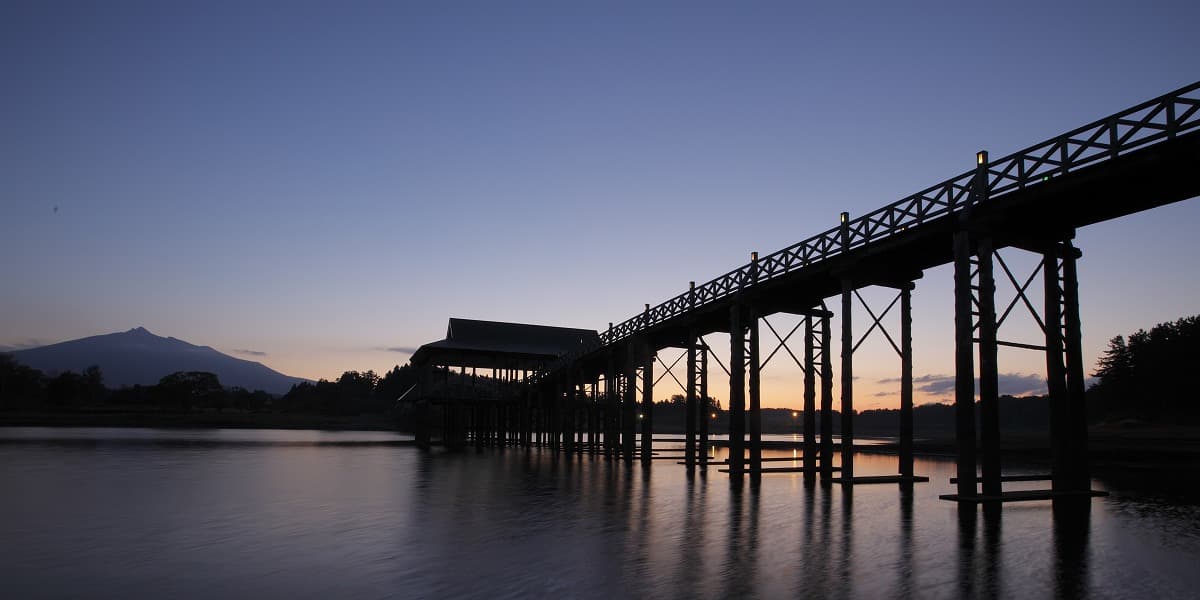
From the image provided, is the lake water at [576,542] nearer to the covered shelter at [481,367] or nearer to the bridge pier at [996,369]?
the bridge pier at [996,369]

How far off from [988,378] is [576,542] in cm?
1206

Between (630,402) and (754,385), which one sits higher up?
(754,385)

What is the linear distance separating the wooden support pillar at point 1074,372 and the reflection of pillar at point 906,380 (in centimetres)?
477

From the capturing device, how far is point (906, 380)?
81.8ft

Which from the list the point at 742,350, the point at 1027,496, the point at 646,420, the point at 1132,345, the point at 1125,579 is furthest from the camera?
the point at 1132,345

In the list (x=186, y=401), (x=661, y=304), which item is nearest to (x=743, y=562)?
(x=661, y=304)

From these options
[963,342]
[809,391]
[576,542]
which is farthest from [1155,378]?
[576,542]

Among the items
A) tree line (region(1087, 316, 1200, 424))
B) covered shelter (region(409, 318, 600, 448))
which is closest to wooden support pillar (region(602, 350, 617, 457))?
covered shelter (region(409, 318, 600, 448))

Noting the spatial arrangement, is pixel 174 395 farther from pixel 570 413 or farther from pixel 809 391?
pixel 809 391

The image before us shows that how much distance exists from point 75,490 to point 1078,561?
2681cm

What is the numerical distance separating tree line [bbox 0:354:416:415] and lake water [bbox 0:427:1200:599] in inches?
4577

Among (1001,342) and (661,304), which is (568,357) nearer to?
(661,304)

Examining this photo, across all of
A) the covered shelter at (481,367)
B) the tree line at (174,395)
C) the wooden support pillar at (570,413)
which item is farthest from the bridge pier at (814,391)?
the tree line at (174,395)

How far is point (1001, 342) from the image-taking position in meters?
20.5
